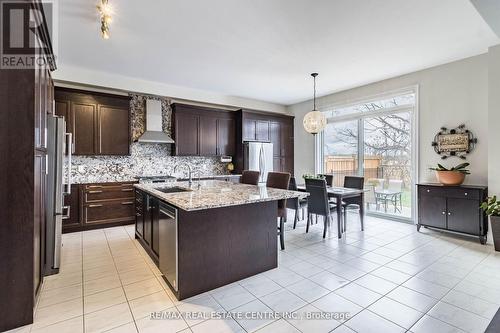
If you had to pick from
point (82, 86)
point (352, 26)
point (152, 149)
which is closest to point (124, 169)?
point (152, 149)

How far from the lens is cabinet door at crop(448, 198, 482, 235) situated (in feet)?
11.7

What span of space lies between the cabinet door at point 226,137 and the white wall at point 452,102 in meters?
2.36

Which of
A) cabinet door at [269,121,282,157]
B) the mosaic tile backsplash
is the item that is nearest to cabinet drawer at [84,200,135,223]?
the mosaic tile backsplash

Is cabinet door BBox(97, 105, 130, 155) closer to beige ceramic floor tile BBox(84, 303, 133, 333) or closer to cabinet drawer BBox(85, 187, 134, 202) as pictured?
cabinet drawer BBox(85, 187, 134, 202)

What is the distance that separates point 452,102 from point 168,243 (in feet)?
16.1

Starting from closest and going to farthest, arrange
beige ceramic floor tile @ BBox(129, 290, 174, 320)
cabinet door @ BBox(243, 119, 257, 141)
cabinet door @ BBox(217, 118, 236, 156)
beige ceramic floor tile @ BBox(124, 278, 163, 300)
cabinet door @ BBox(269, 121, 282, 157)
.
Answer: beige ceramic floor tile @ BBox(129, 290, 174, 320), beige ceramic floor tile @ BBox(124, 278, 163, 300), cabinet door @ BBox(217, 118, 236, 156), cabinet door @ BBox(243, 119, 257, 141), cabinet door @ BBox(269, 121, 282, 157)

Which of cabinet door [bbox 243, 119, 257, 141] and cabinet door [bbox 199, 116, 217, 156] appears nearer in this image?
cabinet door [bbox 199, 116, 217, 156]

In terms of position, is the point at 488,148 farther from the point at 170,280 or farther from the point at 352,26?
the point at 170,280

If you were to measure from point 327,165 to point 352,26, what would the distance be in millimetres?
3948

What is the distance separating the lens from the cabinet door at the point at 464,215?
3.56 metres

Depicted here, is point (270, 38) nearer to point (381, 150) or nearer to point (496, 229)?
point (381, 150)

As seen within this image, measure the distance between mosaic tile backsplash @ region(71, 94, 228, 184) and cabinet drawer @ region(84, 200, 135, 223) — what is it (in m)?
0.55

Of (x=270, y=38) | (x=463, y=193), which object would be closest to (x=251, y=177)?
(x=270, y=38)

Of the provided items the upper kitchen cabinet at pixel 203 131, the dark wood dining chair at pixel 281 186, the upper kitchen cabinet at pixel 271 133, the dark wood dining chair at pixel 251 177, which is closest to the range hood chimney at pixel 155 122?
the upper kitchen cabinet at pixel 203 131
